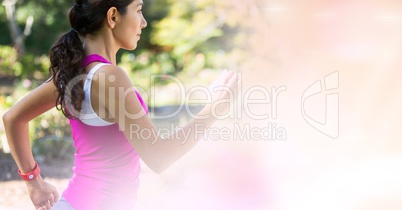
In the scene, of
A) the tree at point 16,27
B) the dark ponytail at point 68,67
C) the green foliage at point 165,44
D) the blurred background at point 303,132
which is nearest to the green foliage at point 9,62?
the green foliage at point 165,44

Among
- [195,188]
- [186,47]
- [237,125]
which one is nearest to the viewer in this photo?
[195,188]

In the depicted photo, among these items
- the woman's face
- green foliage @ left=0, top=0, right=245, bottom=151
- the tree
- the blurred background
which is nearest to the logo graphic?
the blurred background

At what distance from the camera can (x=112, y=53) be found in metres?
1.58

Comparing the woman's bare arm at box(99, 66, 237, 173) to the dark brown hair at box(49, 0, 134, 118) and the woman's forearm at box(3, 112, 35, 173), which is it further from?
the woman's forearm at box(3, 112, 35, 173)

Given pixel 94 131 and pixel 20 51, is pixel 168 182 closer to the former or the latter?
pixel 94 131

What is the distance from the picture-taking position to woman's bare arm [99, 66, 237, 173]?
56.1 inches

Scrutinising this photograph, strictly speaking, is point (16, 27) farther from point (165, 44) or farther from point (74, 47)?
point (74, 47)

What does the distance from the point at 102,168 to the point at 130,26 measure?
1.27 feet

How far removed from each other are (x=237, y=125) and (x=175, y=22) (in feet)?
17.3

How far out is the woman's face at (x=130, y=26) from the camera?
5.15ft

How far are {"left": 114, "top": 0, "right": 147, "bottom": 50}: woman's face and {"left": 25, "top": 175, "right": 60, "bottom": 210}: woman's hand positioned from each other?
20.6 inches

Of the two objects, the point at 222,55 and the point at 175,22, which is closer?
the point at 222,55

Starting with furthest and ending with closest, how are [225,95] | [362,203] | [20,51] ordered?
[20,51]
[362,203]
[225,95]

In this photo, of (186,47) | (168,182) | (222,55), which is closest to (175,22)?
(186,47)
